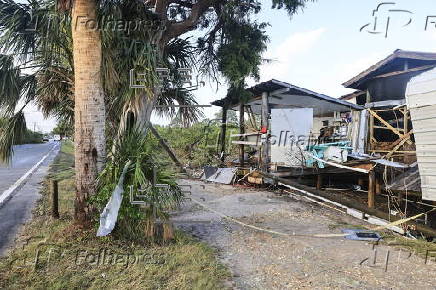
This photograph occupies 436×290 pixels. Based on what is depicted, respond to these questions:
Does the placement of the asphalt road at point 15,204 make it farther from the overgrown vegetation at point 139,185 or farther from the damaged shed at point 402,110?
the damaged shed at point 402,110

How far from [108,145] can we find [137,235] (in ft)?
5.17

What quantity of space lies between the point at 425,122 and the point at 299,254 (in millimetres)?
2804

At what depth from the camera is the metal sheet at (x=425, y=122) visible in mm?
4449

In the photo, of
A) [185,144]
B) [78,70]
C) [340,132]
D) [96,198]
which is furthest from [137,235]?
[185,144]

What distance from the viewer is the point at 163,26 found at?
19.4 feet

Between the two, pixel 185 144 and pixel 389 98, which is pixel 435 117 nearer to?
pixel 389 98

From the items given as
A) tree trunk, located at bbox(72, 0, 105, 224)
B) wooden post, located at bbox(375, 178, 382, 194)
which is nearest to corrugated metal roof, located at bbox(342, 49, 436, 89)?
wooden post, located at bbox(375, 178, 382, 194)

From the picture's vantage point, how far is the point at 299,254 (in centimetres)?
446

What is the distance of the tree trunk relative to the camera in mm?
4398

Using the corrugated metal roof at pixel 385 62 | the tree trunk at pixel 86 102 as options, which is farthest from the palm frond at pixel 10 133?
the corrugated metal roof at pixel 385 62

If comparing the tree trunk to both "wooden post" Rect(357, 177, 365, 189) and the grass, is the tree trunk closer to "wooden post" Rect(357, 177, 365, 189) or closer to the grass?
the grass

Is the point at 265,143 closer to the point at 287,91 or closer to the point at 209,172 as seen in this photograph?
the point at 287,91

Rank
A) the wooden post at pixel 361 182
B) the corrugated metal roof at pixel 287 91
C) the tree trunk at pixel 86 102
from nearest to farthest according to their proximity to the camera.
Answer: the tree trunk at pixel 86 102, the corrugated metal roof at pixel 287 91, the wooden post at pixel 361 182

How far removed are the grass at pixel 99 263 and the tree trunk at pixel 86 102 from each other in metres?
0.43
